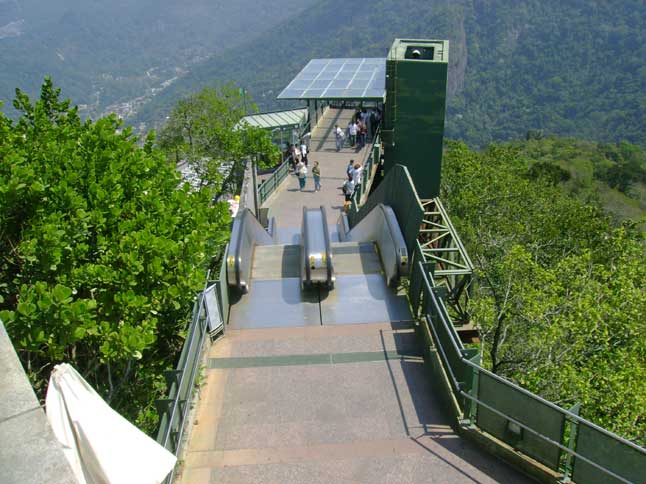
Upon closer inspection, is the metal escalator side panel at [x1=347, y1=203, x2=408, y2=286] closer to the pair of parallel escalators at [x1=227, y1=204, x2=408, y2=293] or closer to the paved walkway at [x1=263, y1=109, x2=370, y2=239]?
the pair of parallel escalators at [x1=227, y1=204, x2=408, y2=293]

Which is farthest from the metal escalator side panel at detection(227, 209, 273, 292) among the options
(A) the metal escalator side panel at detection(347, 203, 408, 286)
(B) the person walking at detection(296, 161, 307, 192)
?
(B) the person walking at detection(296, 161, 307, 192)

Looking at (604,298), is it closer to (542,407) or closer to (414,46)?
(542,407)

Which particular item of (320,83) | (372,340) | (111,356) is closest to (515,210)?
(320,83)

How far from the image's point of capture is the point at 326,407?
29.2 ft

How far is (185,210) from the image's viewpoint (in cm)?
1020

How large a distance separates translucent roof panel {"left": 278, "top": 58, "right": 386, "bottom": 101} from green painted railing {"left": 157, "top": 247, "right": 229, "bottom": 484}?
18661mm

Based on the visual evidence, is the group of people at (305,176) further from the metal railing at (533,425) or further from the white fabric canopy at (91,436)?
the white fabric canopy at (91,436)

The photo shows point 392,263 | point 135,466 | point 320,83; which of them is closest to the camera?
point 135,466

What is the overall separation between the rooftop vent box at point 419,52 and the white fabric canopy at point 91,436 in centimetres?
1485

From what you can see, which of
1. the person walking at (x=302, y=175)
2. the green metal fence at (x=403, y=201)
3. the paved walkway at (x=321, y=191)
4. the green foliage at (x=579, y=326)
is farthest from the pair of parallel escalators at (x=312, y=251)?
the person walking at (x=302, y=175)

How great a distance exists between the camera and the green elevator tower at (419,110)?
17156 millimetres

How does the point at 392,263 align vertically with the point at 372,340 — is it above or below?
above

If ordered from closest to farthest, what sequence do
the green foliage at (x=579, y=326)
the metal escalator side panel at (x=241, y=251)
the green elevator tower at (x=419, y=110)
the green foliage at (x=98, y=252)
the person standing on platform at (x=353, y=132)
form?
the green foliage at (x=98, y=252) < the green foliage at (x=579, y=326) < the metal escalator side panel at (x=241, y=251) < the green elevator tower at (x=419, y=110) < the person standing on platform at (x=353, y=132)

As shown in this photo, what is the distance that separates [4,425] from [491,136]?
16345 cm
